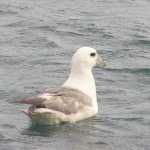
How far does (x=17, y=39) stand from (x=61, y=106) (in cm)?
557

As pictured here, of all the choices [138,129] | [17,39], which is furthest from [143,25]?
[138,129]

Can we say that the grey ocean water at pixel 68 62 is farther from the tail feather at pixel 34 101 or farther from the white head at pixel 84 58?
the white head at pixel 84 58

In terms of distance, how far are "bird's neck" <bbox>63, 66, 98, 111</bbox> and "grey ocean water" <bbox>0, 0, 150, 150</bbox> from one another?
40cm

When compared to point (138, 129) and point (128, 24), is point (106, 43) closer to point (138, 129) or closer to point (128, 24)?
point (128, 24)

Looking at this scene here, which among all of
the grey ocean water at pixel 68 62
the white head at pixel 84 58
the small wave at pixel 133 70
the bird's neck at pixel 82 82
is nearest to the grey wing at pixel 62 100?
the bird's neck at pixel 82 82

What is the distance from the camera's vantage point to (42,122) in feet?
49.2

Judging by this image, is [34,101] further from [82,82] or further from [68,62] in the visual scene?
[68,62]

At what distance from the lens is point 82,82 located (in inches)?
617

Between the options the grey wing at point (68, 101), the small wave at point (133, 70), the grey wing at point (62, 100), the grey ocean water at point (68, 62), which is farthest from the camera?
the small wave at point (133, 70)

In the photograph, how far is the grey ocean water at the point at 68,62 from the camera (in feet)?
47.2

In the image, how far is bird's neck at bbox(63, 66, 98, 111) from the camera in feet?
51.2

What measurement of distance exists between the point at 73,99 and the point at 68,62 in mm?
3691

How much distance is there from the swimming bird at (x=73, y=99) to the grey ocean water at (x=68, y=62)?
0.58 ft

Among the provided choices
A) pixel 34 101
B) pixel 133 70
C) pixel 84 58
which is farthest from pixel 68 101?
pixel 133 70
